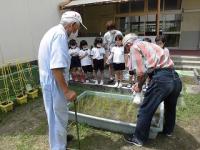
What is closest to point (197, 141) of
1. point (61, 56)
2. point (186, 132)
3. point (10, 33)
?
point (186, 132)

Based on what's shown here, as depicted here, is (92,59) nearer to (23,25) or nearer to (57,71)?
(57,71)

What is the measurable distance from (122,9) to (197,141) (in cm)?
850

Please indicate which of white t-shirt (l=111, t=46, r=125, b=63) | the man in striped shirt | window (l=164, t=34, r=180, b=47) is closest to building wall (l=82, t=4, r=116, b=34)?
window (l=164, t=34, r=180, b=47)

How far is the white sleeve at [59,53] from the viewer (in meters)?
2.32

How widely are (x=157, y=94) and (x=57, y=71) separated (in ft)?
4.44

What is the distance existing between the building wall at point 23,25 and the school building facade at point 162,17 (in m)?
1.12

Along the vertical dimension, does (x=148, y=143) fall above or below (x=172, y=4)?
below

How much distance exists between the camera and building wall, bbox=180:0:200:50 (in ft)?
31.3

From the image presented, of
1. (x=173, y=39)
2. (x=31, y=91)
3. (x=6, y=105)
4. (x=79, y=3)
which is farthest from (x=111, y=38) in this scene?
(x=173, y=39)

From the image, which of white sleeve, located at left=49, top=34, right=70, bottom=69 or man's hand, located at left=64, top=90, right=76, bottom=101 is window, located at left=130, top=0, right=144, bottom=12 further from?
man's hand, located at left=64, top=90, right=76, bottom=101

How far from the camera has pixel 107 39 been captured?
6133 mm

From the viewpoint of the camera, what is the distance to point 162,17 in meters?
10.1

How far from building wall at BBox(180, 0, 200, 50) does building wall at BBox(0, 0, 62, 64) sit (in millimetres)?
6162

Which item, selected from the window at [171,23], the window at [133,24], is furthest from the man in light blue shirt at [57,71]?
the window at [171,23]
